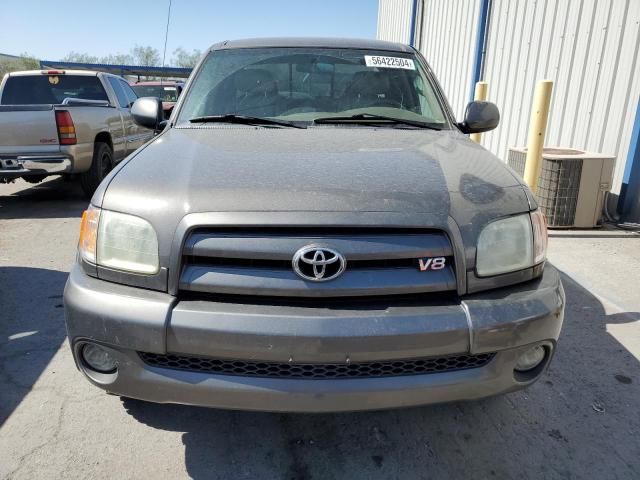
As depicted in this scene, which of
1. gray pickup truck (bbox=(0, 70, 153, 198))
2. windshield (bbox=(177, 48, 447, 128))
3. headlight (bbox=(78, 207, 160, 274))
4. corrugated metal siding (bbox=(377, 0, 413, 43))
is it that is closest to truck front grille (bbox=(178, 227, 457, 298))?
headlight (bbox=(78, 207, 160, 274))

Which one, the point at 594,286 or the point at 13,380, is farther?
the point at 594,286

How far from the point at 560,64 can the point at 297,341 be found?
661cm

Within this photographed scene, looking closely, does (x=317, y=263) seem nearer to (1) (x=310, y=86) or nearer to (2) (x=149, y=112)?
(1) (x=310, y=86)

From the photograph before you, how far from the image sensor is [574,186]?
5387 millimetres

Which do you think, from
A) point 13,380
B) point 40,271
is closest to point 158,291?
point 13,380

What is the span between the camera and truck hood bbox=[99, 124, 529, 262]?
1.77m

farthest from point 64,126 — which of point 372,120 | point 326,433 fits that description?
point 326,433

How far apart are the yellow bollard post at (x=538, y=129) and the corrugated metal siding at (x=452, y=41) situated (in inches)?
178

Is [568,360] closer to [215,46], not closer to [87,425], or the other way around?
[87,425]

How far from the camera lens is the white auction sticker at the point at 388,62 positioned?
10.6ft

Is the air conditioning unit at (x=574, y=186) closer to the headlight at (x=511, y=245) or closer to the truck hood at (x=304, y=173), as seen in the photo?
the truck hood at (x=304, y=173)

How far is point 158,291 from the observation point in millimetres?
1769

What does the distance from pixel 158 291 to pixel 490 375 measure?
126 cm

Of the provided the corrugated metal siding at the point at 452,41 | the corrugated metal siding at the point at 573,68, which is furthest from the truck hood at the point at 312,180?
the corrugated metal siding at the point at 452,41
